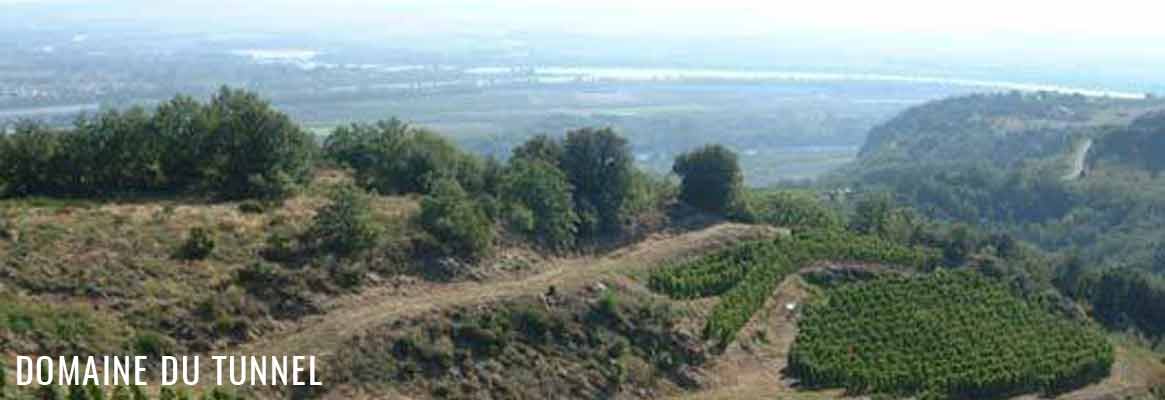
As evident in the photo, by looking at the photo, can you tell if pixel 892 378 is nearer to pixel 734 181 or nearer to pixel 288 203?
pixel 734 181

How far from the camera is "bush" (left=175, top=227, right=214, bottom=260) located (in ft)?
118

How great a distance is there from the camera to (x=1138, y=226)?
99750mm

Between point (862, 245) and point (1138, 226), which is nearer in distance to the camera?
point (862, 245)

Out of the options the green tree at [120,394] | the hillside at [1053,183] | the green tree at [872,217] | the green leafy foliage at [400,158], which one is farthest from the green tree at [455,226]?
the hillside at [1053,183]

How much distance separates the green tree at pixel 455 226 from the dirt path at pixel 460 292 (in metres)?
1.90

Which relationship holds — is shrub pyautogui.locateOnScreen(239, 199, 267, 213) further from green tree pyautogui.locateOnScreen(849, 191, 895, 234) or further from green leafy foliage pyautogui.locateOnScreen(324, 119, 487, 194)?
green tree pyautogui.locateOnScreen(849, 191, 895, 234)

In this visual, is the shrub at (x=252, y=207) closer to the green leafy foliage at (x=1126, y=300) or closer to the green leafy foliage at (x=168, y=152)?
the green leafy foliage at (x=168, y=152)

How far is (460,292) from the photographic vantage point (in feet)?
128

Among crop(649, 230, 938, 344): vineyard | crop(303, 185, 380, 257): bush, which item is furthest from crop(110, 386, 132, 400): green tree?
crop(649, 230, 938, 344): vineyard

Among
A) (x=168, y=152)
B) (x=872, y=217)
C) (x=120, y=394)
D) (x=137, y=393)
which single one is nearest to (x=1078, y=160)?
(x=872, y=217)

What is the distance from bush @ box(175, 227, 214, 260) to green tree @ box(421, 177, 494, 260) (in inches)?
315

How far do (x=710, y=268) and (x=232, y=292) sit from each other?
18.7 metres

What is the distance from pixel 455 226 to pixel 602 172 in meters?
10.1

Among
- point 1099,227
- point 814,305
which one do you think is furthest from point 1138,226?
point 814,305
